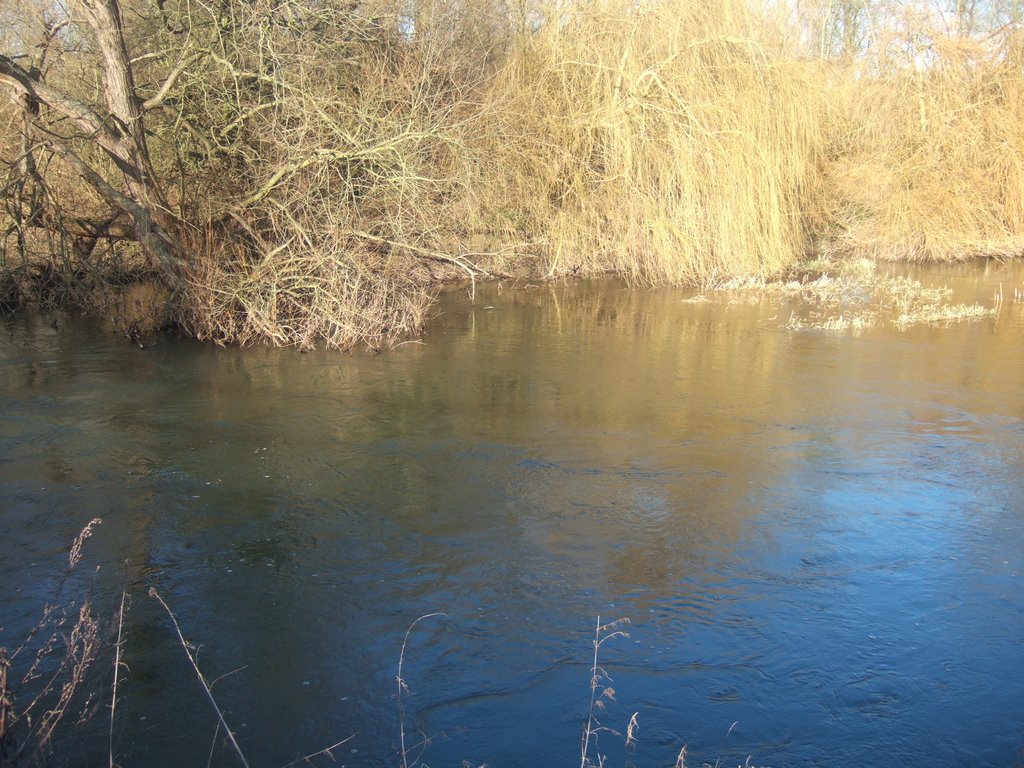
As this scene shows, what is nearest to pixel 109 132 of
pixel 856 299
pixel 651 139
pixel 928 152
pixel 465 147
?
pixel 465 147

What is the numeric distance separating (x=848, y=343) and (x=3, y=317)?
12.7 m

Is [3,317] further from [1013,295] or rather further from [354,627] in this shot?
[1013,295]

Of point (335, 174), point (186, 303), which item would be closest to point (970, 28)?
point (335, 174)

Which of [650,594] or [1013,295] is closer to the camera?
[650,594]

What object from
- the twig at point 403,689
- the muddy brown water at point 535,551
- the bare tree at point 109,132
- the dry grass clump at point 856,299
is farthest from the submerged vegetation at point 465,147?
the twig at point 403,689

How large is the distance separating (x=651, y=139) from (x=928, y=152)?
8562mm

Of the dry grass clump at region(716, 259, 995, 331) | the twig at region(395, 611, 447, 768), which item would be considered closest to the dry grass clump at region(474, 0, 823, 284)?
the dry grass clump at region(716, 259, 995, 331)

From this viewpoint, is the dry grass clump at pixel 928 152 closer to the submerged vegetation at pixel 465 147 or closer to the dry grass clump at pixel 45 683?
the submerged vegetation at pixel 465 147

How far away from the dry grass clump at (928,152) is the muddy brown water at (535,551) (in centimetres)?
1138

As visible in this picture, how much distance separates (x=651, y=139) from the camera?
57.2 feet

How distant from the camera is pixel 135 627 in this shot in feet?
17.0

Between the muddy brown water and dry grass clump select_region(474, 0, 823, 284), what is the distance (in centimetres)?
685

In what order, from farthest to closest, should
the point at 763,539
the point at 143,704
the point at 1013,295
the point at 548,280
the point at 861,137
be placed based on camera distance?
the point at 861,137
the point at 548,280
the point at 1013,295
the point at 763,539
the point at 143,704

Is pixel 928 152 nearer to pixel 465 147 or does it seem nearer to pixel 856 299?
pixel 856 299
